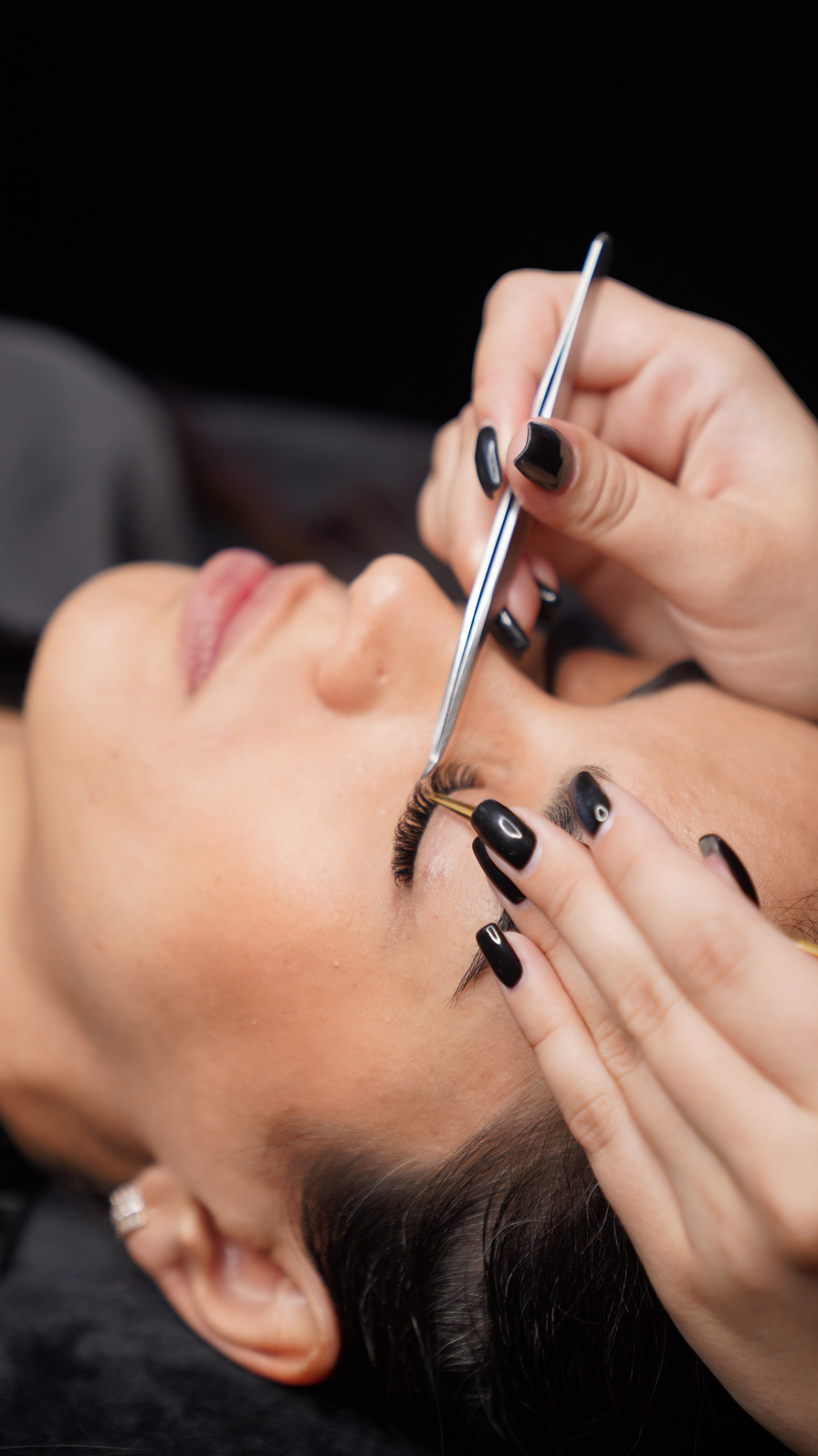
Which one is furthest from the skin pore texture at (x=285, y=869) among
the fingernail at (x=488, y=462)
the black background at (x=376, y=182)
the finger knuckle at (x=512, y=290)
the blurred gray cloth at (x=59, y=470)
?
the black background at (x=376, y=182)

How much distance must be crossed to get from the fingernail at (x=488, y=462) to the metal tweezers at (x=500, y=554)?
2 centimetres

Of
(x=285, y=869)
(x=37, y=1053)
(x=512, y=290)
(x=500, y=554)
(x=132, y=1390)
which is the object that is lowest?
(x=132, y=1390)

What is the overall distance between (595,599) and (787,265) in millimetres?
1099

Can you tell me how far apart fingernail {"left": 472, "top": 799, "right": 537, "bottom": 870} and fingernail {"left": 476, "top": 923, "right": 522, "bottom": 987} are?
80 millimetres

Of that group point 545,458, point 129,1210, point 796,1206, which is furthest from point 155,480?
point 796,1206

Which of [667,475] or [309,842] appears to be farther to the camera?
[667,475]

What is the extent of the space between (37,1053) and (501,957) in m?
0.61

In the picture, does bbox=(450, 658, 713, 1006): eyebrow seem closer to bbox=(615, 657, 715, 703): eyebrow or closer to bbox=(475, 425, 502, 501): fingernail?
bbox=(615, 657, 715, 703): eyebrow

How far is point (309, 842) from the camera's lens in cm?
74

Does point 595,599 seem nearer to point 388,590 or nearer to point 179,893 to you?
point 388,590

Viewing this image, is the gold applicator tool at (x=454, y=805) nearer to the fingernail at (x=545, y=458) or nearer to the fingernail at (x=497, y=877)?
the fingernail at (x=497, y=877)

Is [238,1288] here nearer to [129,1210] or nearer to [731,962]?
[129,1210]

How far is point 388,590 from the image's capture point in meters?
0.83

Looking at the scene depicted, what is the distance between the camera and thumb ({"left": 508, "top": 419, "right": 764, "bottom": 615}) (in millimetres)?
720
